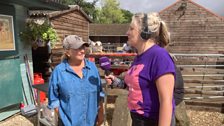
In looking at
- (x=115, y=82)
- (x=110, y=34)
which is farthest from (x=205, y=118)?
(x=110, y=34)

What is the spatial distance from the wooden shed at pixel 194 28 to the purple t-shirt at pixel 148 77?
17821mm

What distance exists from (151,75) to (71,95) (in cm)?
101

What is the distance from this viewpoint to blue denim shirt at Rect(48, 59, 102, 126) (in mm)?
2439

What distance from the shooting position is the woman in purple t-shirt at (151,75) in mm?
1625

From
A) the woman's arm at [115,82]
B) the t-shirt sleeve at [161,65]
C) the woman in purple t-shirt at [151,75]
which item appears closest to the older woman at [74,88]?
the woman's arm at [115,82]

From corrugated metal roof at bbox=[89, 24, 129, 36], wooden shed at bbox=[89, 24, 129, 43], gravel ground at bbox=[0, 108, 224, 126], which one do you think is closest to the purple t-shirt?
gravel ground at bbox=[0, 108, 224, 126]

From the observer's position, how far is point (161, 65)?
5.36ft

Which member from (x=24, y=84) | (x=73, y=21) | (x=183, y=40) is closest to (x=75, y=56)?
(x=24, y=84)

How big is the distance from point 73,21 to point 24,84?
7.10 meters

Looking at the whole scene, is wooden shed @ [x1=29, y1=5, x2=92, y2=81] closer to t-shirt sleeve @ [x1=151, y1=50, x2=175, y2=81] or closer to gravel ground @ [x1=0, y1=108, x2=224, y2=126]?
gravel ground @ [x1=0, y1=108, x2=224, y2=126]

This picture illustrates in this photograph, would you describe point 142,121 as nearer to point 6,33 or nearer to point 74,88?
point 74,88

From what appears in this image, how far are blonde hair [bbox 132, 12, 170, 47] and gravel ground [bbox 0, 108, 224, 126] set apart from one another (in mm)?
3624

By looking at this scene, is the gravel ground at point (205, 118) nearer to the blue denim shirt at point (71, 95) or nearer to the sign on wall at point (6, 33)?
the blue denim shirt at point (71, 95)

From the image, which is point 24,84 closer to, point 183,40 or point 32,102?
point 32,102
